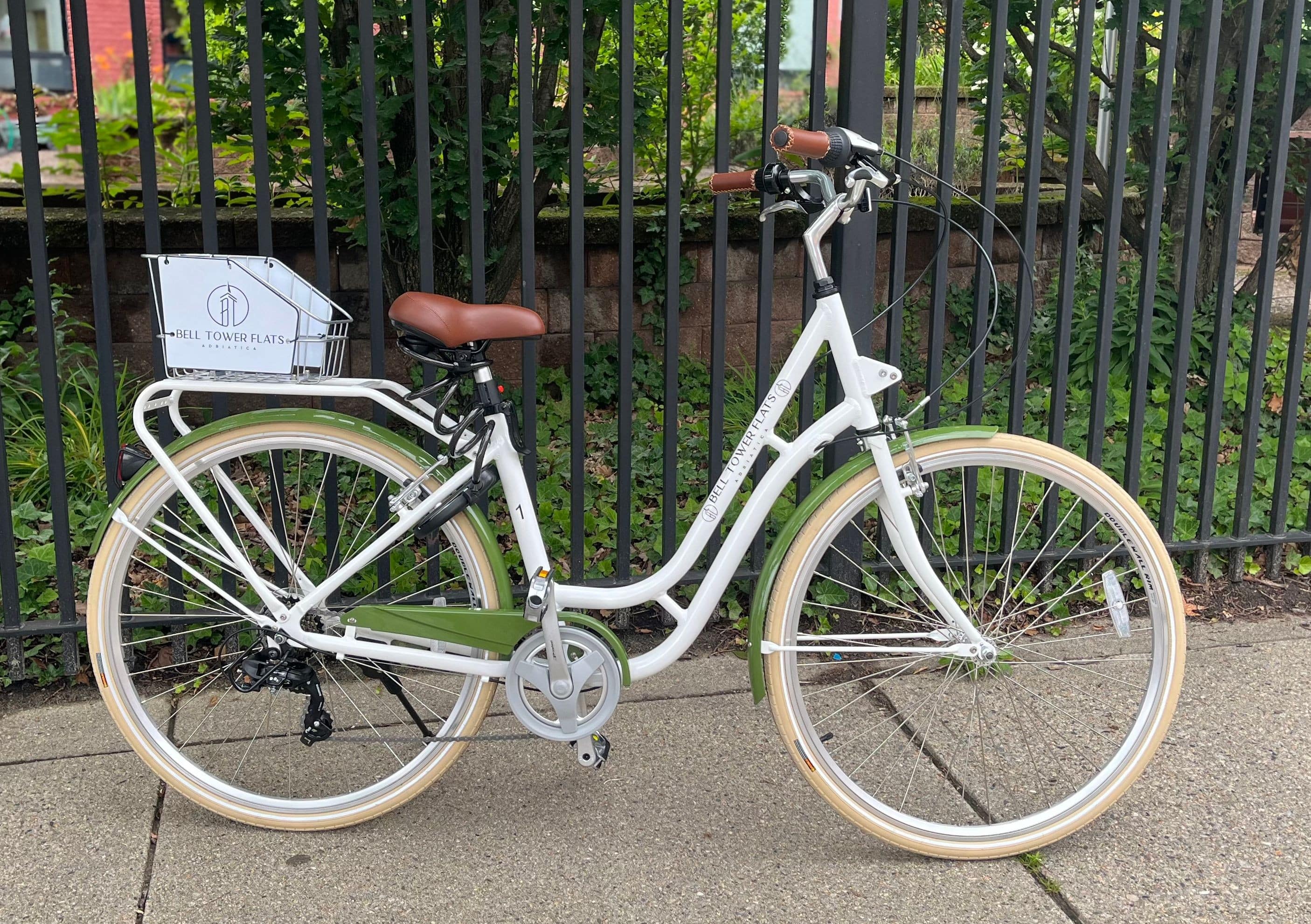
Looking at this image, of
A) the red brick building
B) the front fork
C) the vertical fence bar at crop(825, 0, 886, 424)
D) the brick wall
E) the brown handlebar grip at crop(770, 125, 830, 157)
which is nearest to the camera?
the brown handlebar grip at crop(770, 125, 830, 157)

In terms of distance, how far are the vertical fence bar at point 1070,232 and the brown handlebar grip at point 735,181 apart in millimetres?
1212

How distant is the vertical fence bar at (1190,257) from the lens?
346 cm

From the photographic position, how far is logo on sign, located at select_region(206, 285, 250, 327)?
2521mm

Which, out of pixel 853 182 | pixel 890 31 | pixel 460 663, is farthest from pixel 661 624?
pixel 890 31

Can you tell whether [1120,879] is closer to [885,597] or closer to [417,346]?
[885,597]

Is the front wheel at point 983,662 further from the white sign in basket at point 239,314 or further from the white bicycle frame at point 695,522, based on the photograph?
the white sign in basket at point 239,314

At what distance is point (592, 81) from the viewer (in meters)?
3.79

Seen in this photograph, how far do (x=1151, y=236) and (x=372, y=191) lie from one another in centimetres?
213

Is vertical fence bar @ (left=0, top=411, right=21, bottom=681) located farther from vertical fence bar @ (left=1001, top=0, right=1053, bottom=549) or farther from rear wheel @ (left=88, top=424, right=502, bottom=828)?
vertical fence bar @ (left=1001, top=0, right=1053, bottom=549)

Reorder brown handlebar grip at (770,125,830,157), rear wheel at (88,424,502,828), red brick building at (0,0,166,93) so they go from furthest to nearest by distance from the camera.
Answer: red brick building at (0,0,166,93) < rear wheel at (88,424,502,828) < brown handlebar grip at (770,125,830,157)

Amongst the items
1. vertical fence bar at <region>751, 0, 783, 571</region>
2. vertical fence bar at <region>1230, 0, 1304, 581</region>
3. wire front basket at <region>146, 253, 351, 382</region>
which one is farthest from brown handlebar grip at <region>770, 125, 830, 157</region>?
vertical fence bar at <region>1230, 0, 1304, 581</region>

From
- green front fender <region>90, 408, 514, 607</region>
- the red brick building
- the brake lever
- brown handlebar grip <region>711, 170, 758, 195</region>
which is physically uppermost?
the red brick building

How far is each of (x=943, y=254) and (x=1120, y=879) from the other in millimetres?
1439

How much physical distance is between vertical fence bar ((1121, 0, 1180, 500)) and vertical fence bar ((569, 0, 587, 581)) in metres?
1.49
